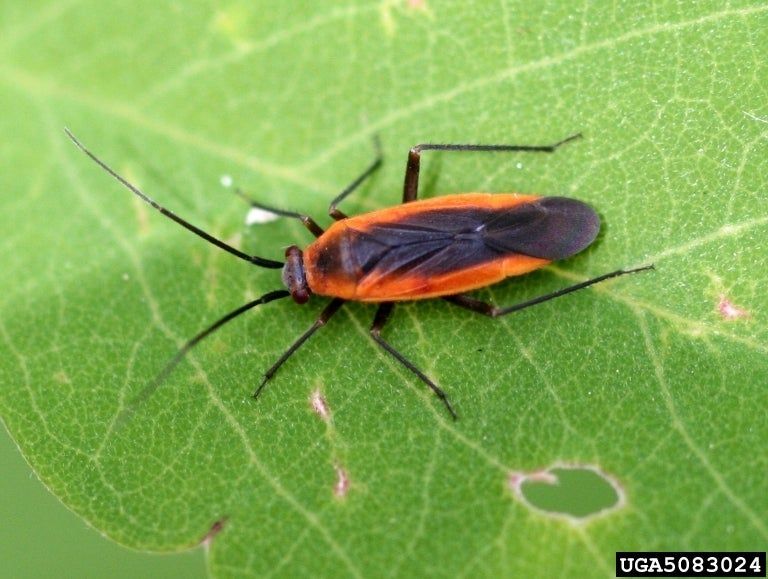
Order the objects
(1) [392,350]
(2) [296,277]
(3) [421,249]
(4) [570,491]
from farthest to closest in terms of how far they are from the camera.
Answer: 1. (2) [296,277]
2. (3) [421,249]
3. (1) [392,350]
4. (4) [570,491]

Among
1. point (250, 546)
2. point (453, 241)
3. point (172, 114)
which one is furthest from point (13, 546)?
point (453, 241)

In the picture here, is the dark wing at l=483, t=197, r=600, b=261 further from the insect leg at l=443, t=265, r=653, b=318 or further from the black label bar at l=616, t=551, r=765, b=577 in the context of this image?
the black label bar at l=616, t=551, r=765, b=577

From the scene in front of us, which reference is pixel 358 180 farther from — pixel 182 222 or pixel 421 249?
pixel 182 222

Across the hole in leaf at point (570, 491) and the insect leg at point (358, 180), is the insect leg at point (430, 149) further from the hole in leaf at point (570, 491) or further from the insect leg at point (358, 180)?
the hole in leaf at point (570, 491)

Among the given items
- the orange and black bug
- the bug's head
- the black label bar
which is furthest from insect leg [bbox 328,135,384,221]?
the black label bar

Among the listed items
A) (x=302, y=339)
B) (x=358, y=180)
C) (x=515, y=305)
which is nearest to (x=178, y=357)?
(x=302, y=339)
